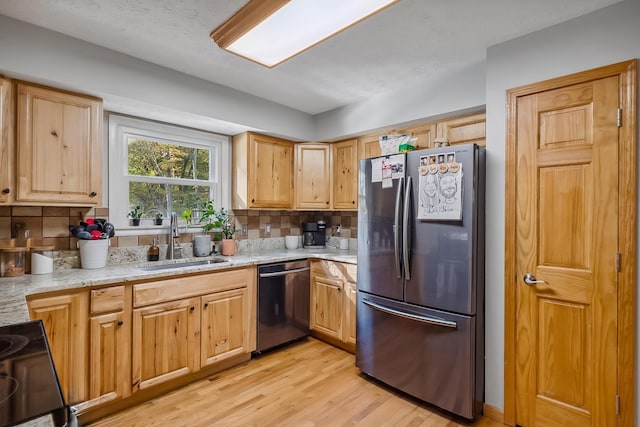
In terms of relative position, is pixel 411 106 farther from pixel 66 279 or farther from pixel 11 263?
pixel 11 263

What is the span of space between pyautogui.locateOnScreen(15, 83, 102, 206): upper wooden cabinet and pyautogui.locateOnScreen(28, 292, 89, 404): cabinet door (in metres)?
0.65

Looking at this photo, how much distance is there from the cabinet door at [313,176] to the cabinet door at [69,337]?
2.12 meters

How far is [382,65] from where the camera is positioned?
2.39 meters

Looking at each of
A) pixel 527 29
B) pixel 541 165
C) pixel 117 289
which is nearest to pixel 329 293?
pixel 117 289

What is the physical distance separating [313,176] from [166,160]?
148 centimetres

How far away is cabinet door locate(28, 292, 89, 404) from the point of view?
184 cm

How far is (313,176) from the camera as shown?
356cm

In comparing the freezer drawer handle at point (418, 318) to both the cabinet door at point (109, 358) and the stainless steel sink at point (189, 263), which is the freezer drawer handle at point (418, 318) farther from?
the cabinet door at point (109, 358)

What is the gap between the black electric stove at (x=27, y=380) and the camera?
692mm

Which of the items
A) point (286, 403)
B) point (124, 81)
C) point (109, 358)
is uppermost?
point (124, 81)

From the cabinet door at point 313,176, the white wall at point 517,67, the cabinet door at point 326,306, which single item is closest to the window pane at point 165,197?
the cabinet door at point 313,176

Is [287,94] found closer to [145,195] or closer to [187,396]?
[145,195]

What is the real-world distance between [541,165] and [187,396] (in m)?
2.83

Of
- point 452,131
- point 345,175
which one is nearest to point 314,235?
point 345,175
